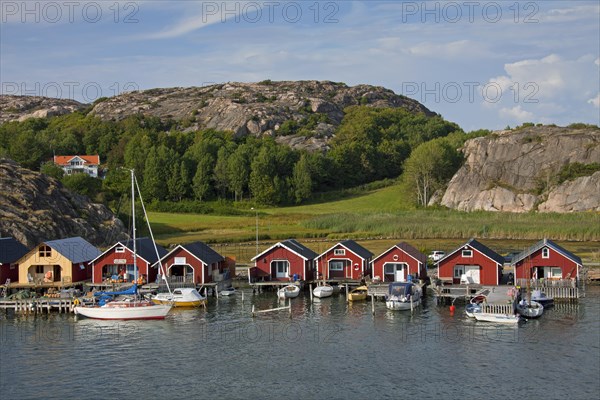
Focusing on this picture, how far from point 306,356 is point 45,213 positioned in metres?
63.3

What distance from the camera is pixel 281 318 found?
202 ft

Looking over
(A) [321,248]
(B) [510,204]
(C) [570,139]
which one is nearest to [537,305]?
(A) [321,248]

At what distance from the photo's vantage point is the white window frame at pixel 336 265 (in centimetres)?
7612

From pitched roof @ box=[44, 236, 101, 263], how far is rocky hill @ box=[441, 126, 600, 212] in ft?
307

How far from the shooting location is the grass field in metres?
104

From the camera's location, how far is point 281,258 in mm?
76000

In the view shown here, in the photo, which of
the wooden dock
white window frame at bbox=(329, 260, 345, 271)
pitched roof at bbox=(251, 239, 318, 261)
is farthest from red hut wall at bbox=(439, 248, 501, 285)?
the wooden dock

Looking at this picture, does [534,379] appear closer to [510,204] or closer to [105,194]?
[510,204]

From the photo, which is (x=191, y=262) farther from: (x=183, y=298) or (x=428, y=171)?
(x=428, y=171)

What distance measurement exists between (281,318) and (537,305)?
20821 mm

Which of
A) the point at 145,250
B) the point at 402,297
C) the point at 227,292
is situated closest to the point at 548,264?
the point at 402,297

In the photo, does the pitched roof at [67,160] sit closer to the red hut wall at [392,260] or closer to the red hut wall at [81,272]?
the red hut wall at [81,272]

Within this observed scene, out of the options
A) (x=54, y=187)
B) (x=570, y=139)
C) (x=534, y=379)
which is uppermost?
(x=570, y=139)

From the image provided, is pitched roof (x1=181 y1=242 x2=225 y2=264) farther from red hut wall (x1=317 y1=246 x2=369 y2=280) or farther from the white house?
the white house
